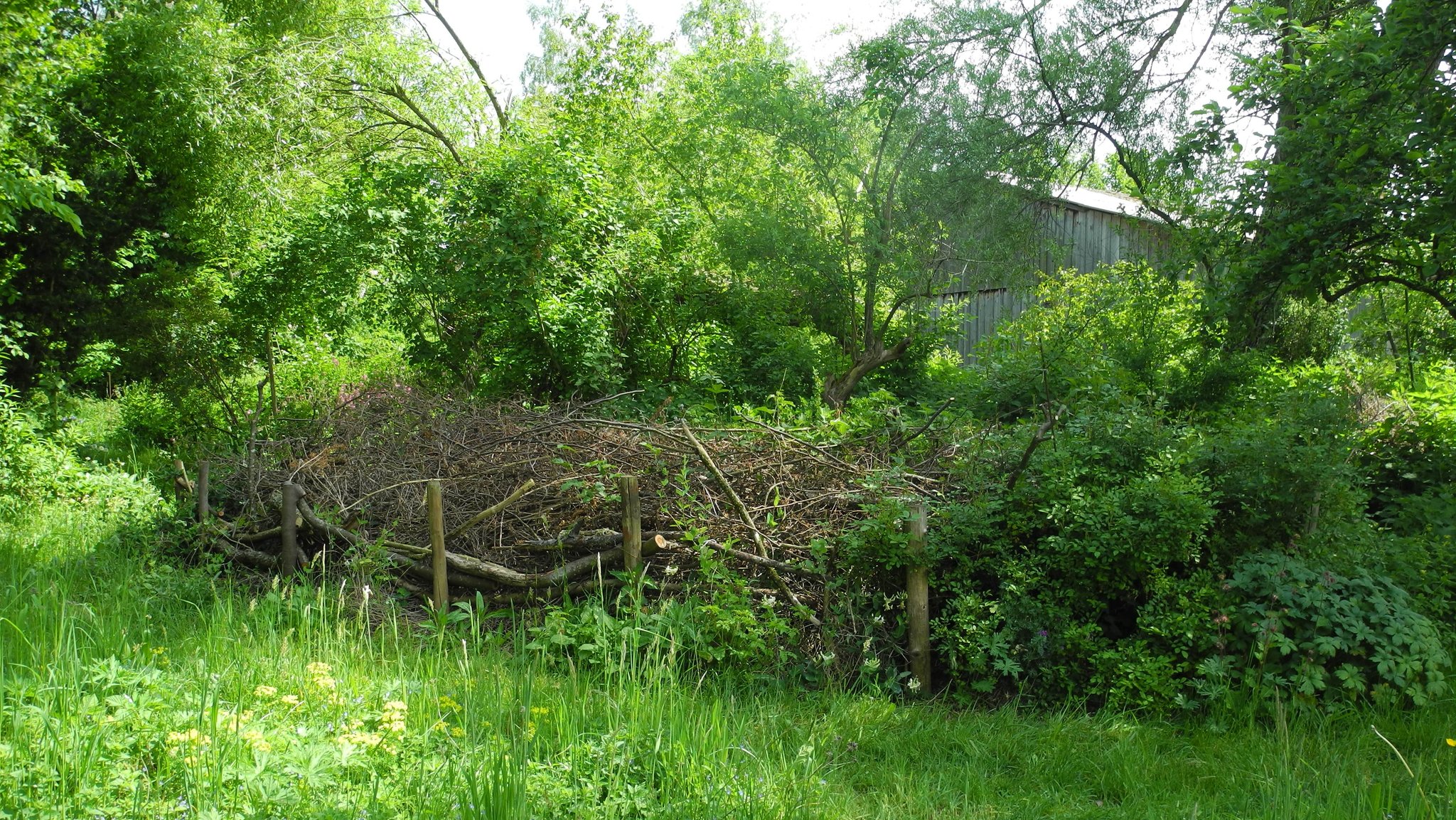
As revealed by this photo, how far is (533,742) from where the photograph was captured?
379cm

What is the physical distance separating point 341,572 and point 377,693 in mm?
2908

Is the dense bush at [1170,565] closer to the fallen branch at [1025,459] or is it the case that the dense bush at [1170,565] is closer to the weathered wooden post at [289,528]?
the fallen branch at [1025,459]

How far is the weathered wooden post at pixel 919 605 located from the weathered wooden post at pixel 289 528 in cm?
471

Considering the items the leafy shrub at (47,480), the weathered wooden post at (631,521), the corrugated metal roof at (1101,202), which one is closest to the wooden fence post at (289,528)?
the leafy shrub at (47,480)

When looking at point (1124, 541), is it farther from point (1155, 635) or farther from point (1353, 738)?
point (1353, 738)

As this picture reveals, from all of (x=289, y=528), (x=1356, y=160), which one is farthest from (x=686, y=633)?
(x=1356, y=160)

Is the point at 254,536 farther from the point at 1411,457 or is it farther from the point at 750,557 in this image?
the point at 1411,457

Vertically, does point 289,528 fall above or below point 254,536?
above

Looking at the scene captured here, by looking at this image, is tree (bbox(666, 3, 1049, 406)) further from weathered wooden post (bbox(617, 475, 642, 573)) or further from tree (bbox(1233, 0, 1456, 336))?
weathered wooden post (bbox(617, 475, 642, 573))

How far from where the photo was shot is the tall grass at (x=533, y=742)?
10.3 feet

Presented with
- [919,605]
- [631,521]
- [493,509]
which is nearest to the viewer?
[919,605]

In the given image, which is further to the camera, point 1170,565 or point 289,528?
point 289,528

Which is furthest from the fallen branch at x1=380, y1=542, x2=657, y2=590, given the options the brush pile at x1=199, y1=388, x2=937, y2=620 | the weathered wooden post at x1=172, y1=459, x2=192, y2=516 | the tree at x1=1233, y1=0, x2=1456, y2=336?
the tree at x1=1233, y1=0, x2=1456, y2=336

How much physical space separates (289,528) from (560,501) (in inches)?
89.0
